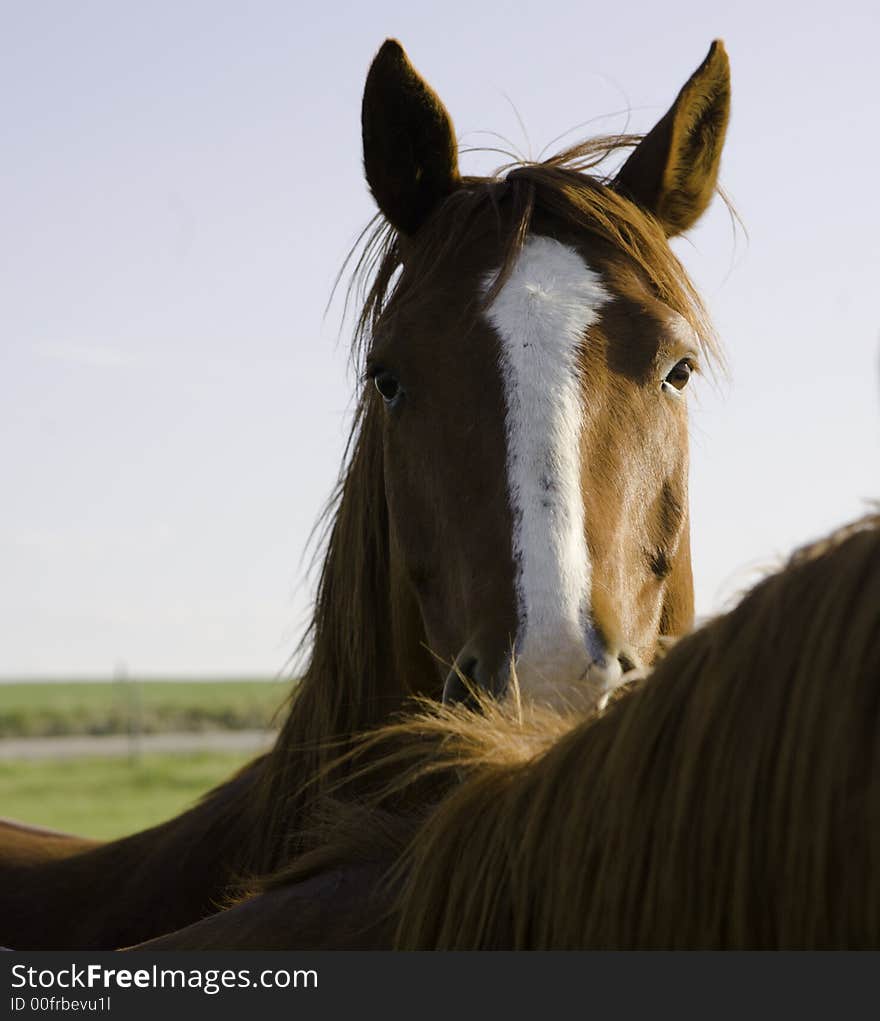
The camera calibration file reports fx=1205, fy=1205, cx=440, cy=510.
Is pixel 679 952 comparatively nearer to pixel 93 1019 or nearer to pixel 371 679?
pixel 93 1019

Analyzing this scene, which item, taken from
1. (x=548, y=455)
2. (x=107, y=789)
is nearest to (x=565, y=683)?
(x=548, y=455)

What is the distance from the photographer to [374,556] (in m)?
3.06

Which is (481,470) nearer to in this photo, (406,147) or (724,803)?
(406,147)

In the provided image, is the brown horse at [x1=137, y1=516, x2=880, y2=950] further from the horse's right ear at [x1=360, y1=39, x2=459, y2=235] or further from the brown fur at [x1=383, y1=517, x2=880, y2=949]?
the horse's right ear at [x1=360, y1=39, x2=459, y2=235]

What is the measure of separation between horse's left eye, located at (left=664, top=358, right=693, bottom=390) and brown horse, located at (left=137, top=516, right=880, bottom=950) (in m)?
1.55

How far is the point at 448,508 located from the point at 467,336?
0.40 metres

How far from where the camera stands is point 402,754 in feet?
5.37

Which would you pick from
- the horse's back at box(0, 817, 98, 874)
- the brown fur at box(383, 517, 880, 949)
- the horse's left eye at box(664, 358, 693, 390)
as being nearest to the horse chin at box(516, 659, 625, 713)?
the brown fur at box(383, 517, 880, 949)

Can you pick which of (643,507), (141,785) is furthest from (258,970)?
(141,785)

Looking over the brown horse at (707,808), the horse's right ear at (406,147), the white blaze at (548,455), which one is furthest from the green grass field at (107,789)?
the brown horse at (707,808)

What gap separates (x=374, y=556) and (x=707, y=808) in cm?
195

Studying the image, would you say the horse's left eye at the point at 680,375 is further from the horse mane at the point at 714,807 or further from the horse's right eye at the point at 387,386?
the horse mane at the point at 714,807

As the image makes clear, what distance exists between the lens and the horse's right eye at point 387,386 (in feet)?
9.38

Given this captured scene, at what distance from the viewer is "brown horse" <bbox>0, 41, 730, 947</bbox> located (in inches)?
94.3
